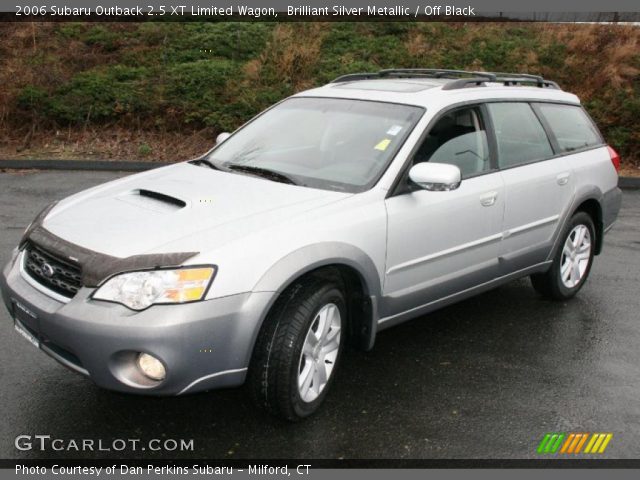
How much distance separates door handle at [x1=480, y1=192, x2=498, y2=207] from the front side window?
0.17 meters

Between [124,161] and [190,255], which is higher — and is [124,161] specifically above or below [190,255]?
below

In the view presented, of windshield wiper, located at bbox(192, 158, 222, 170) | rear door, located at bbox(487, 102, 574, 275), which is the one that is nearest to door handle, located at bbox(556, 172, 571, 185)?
rear door, located at bbox(487, 102, 574, 275)

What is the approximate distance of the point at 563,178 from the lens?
545 cm

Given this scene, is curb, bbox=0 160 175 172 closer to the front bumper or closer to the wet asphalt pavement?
the wet asphalt pavement

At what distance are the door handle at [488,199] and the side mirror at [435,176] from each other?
0.60m

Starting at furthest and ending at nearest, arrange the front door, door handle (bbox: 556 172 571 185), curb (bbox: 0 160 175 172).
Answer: curb (bbox: 0 160 175 172), door handle (bbox: 556 172 571 185), the front door

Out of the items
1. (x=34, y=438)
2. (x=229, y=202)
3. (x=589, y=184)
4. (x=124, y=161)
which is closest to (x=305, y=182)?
(x=229, y=202)

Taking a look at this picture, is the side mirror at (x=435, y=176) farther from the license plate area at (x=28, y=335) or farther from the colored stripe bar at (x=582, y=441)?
the license plate area at (x=28, y=335)

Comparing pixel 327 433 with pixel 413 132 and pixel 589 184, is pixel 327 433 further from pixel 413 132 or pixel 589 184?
pixel 589 184

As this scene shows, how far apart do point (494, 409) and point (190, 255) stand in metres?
1.92

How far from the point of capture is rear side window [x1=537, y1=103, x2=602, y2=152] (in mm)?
5669

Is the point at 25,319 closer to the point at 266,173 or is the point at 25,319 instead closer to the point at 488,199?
the point at 266,173

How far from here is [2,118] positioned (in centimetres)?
1424

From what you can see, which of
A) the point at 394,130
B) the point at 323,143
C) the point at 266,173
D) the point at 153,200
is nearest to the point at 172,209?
the point at 153,200
